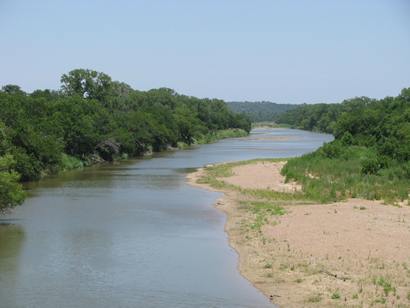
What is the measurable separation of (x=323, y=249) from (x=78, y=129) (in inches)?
1902

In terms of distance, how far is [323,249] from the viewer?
2506cm

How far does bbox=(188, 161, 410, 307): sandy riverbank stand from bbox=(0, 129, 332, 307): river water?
38.5 inches

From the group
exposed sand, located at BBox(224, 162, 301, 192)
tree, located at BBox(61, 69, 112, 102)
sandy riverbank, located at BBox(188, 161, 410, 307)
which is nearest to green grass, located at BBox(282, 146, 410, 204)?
exposed sand, located at BBox(224, 162, 301, 192)

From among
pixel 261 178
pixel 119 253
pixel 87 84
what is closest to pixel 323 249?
pixel 119 253

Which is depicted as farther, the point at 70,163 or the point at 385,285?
the point at 70,163

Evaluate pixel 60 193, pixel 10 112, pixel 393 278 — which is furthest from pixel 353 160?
pixel 393 278

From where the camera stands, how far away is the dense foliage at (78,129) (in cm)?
5006

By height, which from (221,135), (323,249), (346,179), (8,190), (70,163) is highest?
(8,190)

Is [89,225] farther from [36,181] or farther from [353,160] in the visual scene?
[353,160]

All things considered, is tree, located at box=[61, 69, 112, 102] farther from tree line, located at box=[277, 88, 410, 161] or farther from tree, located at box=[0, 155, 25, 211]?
tree, located at box=[0, 155, 25, 211]

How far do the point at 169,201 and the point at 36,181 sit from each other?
1630cm

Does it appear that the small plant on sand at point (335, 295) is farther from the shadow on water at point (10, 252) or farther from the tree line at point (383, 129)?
the tree line at point (383, 129)

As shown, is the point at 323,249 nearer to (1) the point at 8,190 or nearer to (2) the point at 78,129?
(1) the point at 8,190

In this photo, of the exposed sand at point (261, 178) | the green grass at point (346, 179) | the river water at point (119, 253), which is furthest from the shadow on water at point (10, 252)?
the exposed sand at point (261, 178)
